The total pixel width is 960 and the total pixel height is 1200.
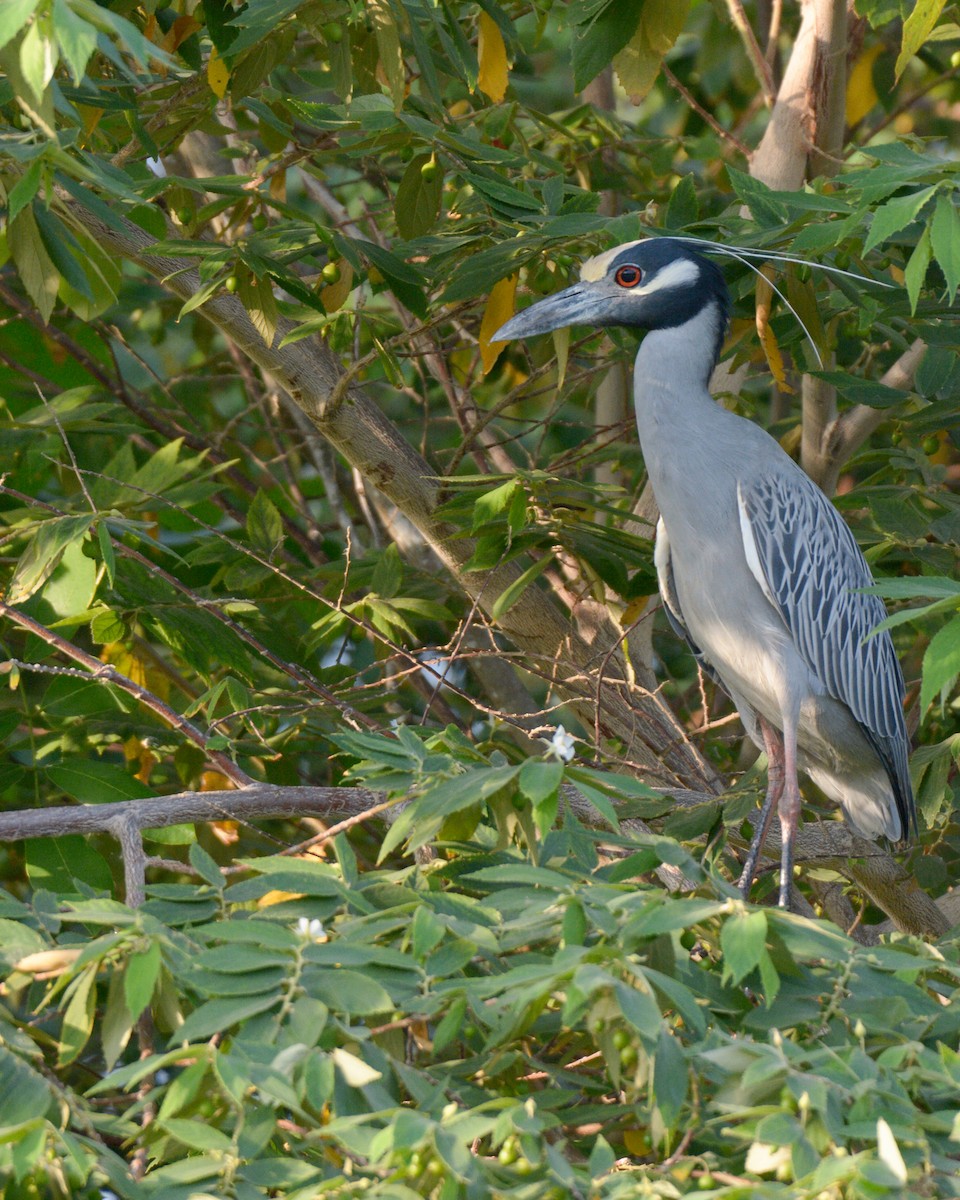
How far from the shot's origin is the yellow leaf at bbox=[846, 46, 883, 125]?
435cm

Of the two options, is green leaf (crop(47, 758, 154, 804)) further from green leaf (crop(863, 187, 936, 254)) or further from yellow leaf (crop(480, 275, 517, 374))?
green leaf (crop(863, 187, 936, 254))

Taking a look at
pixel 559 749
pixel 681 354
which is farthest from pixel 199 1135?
pixel 681 354

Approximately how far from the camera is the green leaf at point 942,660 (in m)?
1.68

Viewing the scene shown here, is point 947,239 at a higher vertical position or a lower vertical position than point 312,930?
higher

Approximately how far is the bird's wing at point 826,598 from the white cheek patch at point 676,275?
492mm

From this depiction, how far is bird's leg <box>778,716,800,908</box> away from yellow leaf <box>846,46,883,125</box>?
218 cm

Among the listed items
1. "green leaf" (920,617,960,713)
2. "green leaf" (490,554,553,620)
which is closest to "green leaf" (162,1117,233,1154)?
"green leaf" (920,617,960,713)

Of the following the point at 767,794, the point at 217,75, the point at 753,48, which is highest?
the point at 217,75

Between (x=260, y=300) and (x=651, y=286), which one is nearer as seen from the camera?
(x=260, y=300)

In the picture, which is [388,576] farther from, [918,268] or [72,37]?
[72,37]

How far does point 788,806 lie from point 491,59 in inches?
66.7

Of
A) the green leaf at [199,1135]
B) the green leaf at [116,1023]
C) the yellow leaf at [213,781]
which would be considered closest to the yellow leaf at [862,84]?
the yellow leaf at [213,781]

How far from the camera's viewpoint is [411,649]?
11.1 ft

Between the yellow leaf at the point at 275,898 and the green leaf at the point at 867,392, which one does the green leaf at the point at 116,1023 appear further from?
the green leaf at the point at 867,392
